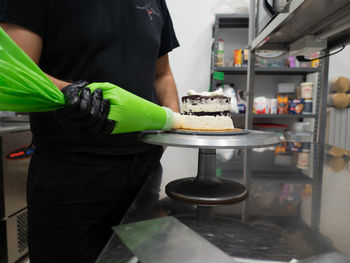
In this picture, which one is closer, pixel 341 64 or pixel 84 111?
pixel 84 111

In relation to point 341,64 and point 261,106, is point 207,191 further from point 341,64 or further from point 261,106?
point 341,64

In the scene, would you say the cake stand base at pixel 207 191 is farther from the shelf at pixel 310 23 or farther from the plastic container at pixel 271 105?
the plastic container at pixel 271 105

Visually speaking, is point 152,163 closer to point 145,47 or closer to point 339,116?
point 145,47

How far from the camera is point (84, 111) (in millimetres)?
408

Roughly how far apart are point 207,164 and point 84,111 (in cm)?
35

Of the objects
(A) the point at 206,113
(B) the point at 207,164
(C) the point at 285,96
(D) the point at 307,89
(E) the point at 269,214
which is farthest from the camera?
(C) the point at 285,96

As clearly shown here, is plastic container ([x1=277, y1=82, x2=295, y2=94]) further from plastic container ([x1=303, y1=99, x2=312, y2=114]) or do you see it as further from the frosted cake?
the frosted cake

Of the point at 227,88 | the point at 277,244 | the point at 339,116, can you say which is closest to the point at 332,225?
the point at 277,244

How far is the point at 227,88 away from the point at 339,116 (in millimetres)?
1199

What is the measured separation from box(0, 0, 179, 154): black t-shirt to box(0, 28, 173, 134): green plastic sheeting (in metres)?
0.34

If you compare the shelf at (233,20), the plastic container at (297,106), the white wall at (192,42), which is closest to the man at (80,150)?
the shelf at (233,20)

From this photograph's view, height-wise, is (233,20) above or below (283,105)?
above

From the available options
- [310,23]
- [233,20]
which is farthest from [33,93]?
[233,20]

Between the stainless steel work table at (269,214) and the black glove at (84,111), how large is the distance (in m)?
0.18
